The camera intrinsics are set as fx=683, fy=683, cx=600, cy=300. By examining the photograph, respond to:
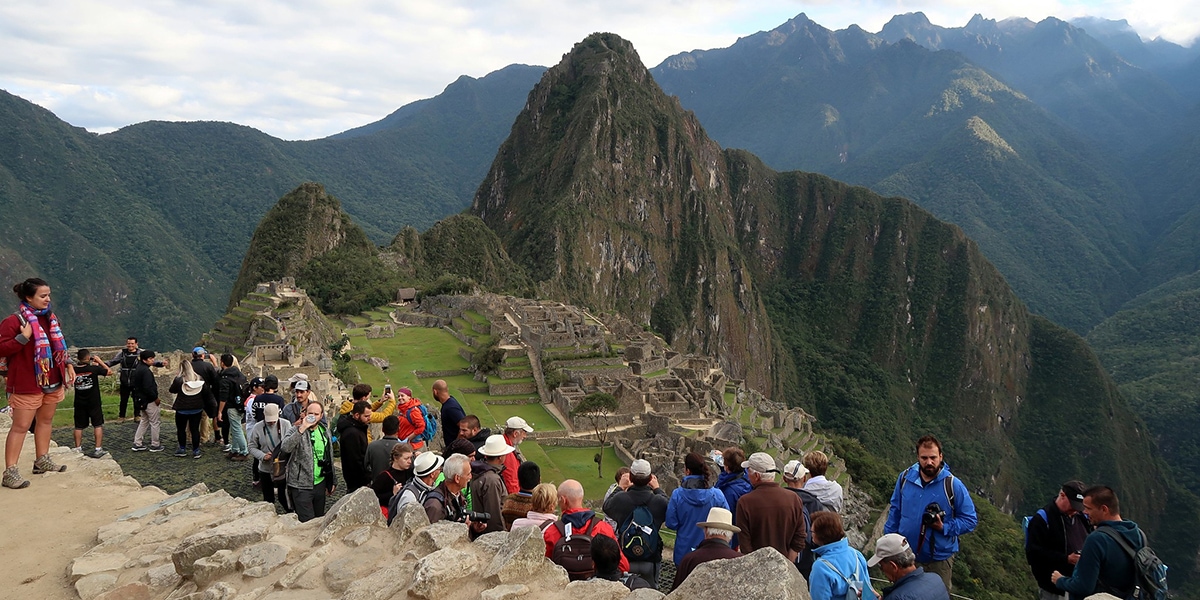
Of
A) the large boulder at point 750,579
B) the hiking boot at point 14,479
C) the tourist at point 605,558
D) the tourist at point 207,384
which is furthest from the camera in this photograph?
the tourist at point 207,384

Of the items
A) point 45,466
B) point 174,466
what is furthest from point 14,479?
point 174,466

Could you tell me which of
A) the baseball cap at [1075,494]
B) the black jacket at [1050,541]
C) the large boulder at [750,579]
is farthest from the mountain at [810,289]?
the large boulder at [750,579]

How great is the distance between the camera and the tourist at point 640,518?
5.87m

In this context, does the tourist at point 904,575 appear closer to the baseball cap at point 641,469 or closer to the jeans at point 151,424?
the baseball cap at point 641,469

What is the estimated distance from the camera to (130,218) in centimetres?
8038

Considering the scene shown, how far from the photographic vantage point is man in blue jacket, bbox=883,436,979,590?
6.03 meters

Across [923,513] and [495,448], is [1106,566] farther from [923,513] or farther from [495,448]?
[495,448]

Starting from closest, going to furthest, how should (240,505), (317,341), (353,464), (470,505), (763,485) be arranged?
(763,485) < (470,505) < (240,505) < (353,464) < (317,341)

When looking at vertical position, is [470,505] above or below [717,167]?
below

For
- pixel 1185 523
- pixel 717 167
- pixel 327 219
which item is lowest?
pixel 1185 523

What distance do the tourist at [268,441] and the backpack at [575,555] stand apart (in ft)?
14.5

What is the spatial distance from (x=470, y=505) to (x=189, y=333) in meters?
67.1

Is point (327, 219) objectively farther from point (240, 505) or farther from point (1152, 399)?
point (1152, 399)

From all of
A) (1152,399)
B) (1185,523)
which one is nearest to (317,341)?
(1185,523)
